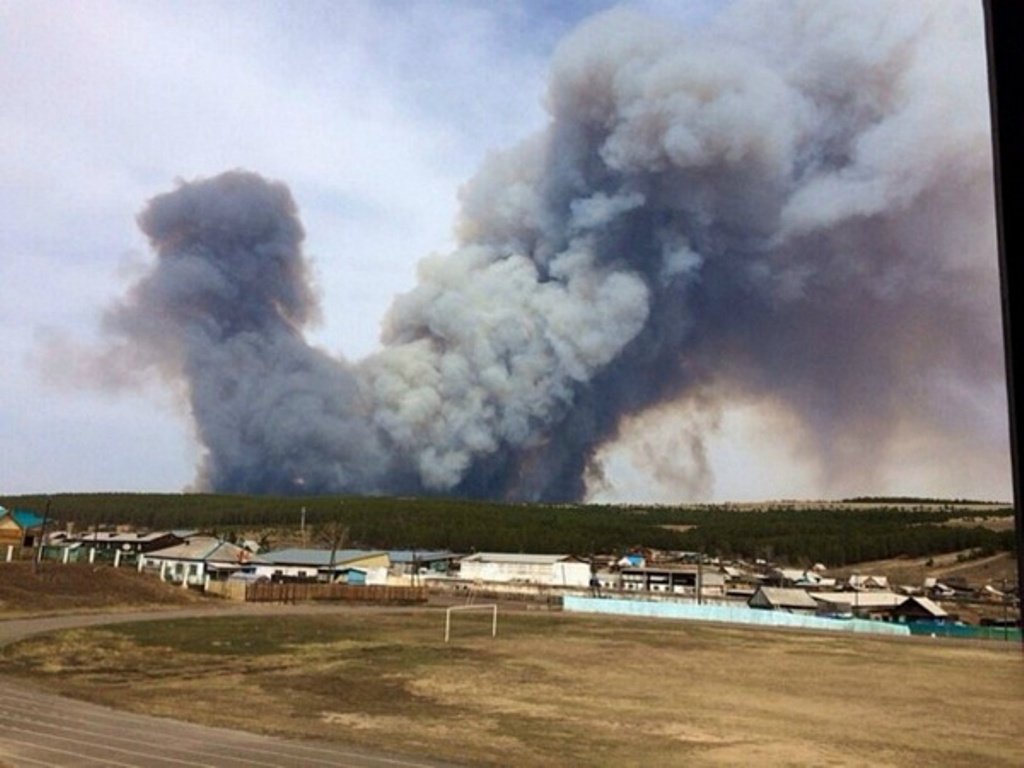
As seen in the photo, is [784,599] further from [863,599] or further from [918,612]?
[863,599]

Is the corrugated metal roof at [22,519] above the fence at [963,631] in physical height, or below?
above

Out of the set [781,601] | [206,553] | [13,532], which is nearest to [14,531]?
[13,532]

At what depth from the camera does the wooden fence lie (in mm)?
81188

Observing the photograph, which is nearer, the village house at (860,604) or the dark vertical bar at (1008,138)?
the dark vertical bar at (1008,138)

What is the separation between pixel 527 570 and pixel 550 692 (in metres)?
102

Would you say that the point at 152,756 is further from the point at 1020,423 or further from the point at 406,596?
the point at 406,596

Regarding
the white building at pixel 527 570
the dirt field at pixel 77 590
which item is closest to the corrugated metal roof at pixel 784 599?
the white building at pixel 527 570

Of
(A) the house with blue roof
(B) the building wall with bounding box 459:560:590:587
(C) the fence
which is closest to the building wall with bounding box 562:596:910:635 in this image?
(C) the fence

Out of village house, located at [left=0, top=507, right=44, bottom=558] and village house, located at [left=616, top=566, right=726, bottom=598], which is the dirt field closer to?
village house, located at [left=0, top=507, right=44, bottom=558]

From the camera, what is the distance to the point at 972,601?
129375mm

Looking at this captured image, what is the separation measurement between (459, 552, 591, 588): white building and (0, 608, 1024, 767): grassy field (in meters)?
73.7

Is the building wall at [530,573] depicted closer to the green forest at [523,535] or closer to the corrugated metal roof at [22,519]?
the green forest at [523,535]

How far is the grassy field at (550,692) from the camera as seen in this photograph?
973 inches

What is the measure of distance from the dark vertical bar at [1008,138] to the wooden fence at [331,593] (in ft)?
276
